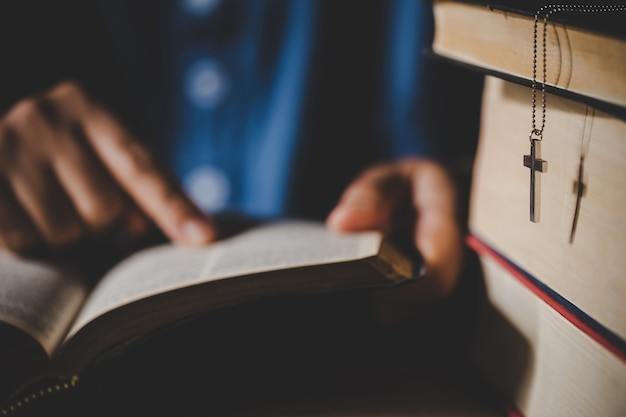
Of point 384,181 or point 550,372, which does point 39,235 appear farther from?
point 550,372

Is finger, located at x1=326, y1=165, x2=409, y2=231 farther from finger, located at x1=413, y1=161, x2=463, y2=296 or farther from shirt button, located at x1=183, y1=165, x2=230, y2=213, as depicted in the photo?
shirt button, located at x1=183, y1=165, x2=230, y2=213

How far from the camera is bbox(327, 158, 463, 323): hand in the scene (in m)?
0.59

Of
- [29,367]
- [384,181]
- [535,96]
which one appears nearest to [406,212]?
[384,181]

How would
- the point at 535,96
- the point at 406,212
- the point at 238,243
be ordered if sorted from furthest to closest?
the point at 406,212, the point at 238,243, the point at 535,96

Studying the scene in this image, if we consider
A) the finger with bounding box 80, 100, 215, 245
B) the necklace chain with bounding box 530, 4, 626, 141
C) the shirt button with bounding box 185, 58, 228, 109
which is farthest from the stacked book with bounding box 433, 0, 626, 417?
the shirt button with bounding box 185, 58, 228, 109

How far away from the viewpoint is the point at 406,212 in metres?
0.73

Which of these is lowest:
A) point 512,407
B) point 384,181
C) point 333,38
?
point 512,407

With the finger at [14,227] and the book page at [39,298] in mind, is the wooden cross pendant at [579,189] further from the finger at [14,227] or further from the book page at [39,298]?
the finger at [14,227]

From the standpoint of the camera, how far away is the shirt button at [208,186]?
104 cm

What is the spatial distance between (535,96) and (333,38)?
26.3 inches

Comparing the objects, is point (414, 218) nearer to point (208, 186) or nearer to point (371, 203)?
point (371, 203)

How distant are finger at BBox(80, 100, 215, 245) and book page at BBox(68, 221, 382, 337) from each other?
2cm

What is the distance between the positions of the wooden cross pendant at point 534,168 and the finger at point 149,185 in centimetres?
35

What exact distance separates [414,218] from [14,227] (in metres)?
0.44
